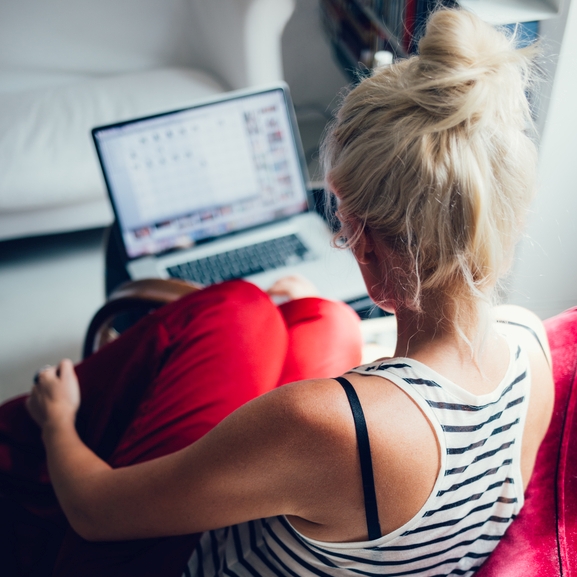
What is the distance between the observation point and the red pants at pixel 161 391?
0.79 meters

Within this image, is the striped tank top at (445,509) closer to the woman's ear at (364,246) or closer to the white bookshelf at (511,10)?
the woman's ear at (364,246)

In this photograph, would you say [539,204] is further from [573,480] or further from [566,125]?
[573,480]

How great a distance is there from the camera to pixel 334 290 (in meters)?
1.25

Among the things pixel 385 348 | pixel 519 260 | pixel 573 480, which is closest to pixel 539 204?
pixel 519 260

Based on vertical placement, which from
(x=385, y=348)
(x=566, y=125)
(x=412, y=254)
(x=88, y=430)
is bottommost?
(x=385, y=348)

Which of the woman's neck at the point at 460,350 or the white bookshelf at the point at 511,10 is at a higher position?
the white bookshelf at the point at 511,10

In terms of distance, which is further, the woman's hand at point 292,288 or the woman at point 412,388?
the woman's hand at point 292,288

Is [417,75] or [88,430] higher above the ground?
[417,75]

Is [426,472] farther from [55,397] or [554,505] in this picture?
[55,397]

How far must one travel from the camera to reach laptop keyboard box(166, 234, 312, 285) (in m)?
1.34

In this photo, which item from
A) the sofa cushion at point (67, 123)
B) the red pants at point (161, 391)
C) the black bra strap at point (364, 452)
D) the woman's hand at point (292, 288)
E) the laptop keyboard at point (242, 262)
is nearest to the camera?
the black bra strap at point (364, 452)

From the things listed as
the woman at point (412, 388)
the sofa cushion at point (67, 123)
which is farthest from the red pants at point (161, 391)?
the sofa cushion at point (67, 123)

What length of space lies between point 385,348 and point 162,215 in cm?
61

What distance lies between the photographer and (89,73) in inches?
92.1
